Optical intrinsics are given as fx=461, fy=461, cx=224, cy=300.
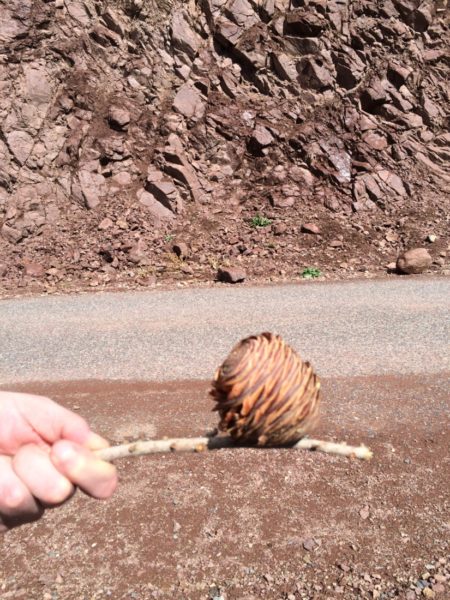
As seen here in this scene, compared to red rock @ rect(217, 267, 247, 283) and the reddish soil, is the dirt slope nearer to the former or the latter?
red rock @ rect(217, 267, 247, 283)

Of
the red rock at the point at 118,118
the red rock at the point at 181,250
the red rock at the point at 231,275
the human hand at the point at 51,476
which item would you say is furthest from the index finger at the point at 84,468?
the red rock at the point at 118,118

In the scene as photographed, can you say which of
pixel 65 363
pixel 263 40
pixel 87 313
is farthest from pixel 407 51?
pixel 65 363

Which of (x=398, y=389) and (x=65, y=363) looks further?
(x=65, y=363)

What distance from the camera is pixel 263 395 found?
145 cm

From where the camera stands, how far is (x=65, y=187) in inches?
711

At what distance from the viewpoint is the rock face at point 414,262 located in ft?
47.7

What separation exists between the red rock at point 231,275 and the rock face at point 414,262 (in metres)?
5.04

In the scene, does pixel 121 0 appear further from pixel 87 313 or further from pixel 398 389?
pixel 398 389

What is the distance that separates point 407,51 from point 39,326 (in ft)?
64.3

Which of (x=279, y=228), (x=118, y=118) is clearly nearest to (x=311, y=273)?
(x=279, y=228)

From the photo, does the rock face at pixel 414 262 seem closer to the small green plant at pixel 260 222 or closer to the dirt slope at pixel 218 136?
the dirt slope at pixel 218 136

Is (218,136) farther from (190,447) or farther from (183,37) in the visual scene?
(190,447)

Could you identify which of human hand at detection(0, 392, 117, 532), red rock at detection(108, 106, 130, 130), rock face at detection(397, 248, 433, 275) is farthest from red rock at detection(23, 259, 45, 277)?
human hand at detection(0, 392, 117, 532)

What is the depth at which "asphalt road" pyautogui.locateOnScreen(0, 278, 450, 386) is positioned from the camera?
873 centimetres
